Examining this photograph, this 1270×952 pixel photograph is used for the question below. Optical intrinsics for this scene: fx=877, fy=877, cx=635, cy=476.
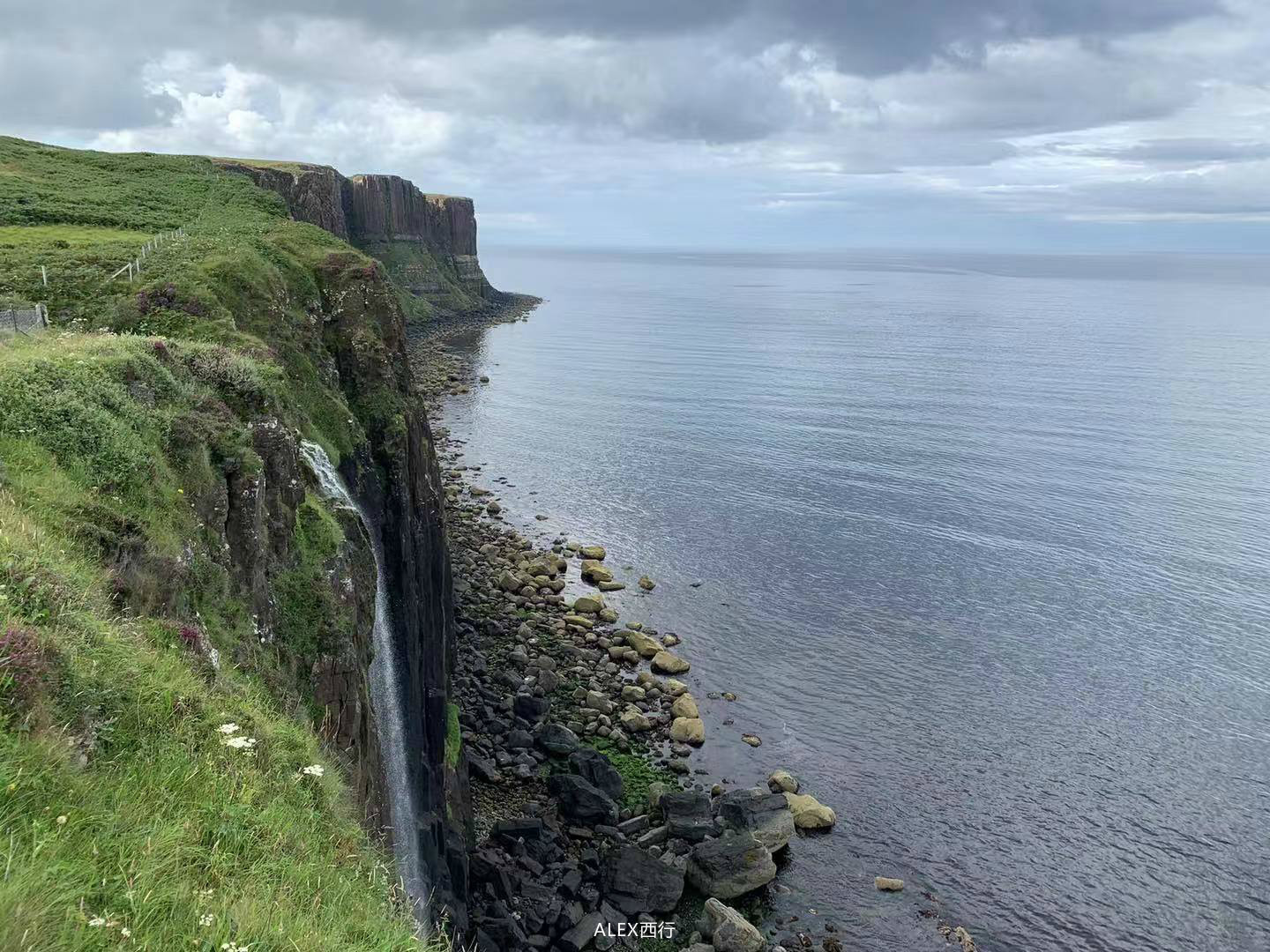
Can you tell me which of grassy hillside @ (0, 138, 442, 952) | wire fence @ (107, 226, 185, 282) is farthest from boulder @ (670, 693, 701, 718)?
wire fence @ (107, 226, 185, 282)

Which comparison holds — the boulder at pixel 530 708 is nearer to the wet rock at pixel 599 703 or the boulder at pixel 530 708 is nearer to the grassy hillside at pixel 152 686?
the wet rock at pixel 599 703

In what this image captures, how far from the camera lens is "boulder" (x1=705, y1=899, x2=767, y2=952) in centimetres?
2838

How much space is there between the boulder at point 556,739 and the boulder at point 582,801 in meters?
2.64

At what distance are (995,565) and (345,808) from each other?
53259 mm

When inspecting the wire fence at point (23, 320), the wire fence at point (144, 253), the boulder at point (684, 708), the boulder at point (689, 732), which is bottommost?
the boulder at point (689, 732)

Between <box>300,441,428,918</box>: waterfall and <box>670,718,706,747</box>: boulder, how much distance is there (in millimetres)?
17352

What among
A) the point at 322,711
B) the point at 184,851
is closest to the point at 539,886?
the point at 322,711

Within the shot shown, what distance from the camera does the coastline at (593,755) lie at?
31.0 meters

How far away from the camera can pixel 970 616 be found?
51844mm

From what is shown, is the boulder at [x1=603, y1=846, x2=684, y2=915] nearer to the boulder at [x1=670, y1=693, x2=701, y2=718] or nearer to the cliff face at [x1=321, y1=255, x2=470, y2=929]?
the cliff face at [x1=321, y1=255, x2=470, y2=929]

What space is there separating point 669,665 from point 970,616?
18779 mm

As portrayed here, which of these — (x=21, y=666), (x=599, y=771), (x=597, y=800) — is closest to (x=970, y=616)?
(x=599, y=771)

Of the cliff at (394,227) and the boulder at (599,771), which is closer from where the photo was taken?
the boulder at (599,771)

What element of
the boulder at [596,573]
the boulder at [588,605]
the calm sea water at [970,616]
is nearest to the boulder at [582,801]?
the calm sea water at [970,616]
